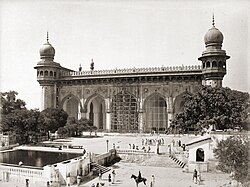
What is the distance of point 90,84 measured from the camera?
2714cm

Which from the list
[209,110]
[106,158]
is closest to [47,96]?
[106,158]

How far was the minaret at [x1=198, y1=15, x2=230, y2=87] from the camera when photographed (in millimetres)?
23031

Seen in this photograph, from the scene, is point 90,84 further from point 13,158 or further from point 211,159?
point 211,159

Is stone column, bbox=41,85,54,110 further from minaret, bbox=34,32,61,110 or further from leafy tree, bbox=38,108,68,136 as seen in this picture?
leafy tree, bbox=38,108,68,136

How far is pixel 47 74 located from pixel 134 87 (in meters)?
7.51

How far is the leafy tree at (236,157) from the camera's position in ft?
26.9

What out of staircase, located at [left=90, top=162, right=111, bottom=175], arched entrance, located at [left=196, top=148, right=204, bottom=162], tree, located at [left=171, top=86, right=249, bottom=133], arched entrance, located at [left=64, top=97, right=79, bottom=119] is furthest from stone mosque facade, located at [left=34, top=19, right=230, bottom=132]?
staircase, located at [left=90, top=162, right=111, bottom=175]

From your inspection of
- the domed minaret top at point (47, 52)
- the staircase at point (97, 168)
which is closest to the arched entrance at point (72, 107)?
the domed minaret top at point (47, 52)

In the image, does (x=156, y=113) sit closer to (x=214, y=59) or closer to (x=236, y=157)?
(x=214, y=59)

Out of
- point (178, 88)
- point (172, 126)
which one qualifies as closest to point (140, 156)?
point (172, 126)

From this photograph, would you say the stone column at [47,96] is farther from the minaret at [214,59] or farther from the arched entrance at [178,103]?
the minaret at [214,59]

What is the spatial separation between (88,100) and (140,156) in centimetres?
1303

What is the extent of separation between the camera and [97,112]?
2992 cm

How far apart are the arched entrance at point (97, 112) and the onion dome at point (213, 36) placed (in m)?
11.1
